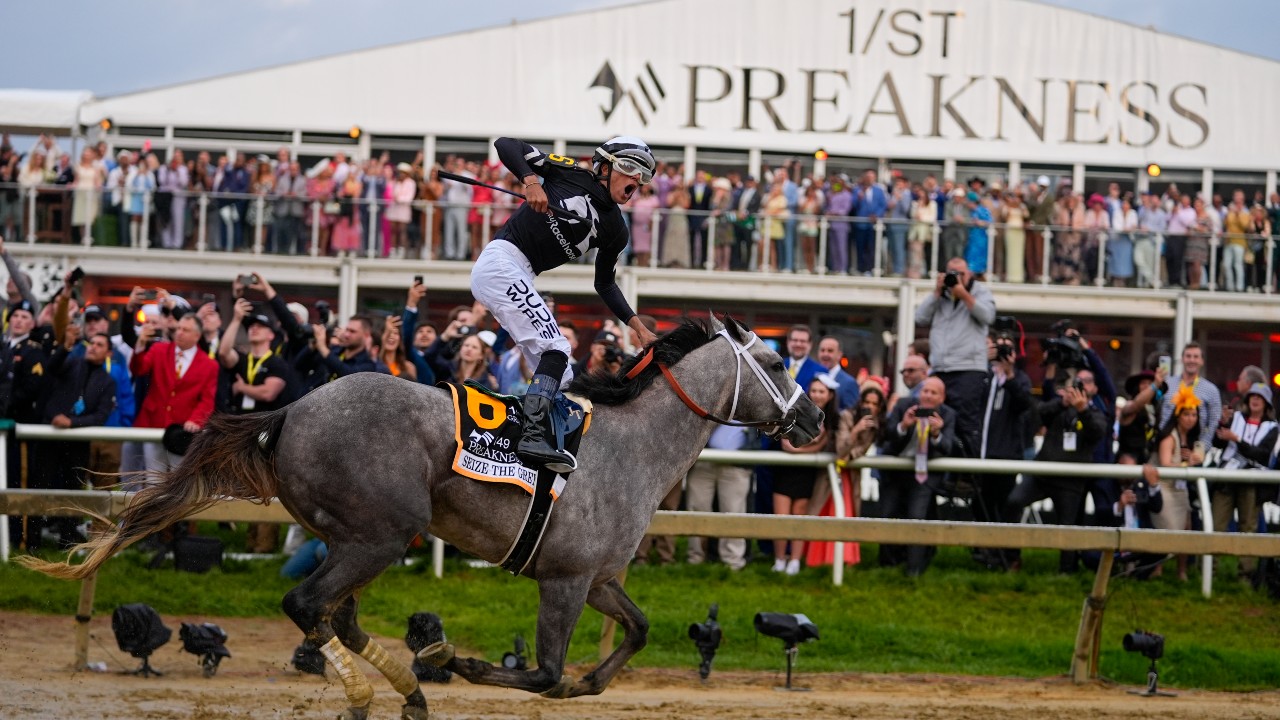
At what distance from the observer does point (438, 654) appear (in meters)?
6.24

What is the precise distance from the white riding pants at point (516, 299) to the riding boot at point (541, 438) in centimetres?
26

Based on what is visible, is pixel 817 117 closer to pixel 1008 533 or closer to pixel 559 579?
pixel 1008 533

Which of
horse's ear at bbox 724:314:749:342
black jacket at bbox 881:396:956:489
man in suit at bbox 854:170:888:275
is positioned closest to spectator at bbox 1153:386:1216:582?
black jacket at bbox 881:396:956:489

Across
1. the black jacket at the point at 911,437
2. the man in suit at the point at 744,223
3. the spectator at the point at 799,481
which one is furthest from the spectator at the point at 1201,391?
the man in suit at the point at 744,223

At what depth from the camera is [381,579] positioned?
10.7 m

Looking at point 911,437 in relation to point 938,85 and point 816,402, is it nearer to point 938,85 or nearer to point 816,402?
point 816,402

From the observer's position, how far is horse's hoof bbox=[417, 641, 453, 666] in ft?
20.4

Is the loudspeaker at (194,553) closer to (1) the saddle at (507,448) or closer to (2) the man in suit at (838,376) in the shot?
(2) the man in suit at (838,376)

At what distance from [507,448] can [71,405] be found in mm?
5916

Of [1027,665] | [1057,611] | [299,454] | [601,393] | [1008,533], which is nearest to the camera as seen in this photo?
[299,454]

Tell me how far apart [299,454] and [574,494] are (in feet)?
3.80

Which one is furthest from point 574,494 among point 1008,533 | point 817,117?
point 817,117

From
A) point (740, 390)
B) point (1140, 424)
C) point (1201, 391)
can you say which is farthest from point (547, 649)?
point (1201, 391)

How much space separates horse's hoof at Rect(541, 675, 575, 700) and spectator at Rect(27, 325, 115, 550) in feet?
17.8
